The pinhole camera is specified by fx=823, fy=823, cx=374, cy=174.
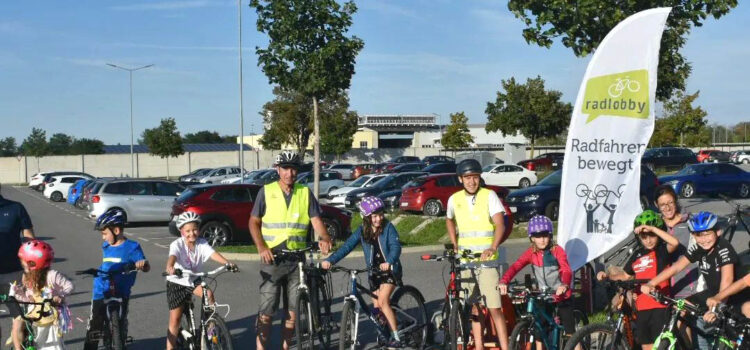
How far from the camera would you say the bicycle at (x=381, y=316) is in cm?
718

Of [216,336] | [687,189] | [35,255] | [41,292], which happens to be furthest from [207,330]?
[687,189]

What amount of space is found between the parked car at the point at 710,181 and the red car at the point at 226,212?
12.5 m

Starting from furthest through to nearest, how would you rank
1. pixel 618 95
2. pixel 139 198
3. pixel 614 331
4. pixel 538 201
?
pixel 139 198 < pixel 538 201 < pixel 618 95 < pixel 614 331

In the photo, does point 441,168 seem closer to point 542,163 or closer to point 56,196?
point 542,163

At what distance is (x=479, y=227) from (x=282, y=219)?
177cm

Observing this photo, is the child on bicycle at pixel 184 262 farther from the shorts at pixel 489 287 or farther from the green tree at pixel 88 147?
the green tree at pixel 88 147

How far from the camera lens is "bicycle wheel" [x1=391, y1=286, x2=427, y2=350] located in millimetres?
7680

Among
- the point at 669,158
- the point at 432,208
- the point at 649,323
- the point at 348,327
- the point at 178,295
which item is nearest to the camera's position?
the point at 649,323

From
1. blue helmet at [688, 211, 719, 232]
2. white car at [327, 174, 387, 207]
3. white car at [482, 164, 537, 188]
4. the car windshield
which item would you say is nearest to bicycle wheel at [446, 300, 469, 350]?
blue helmet at [688, 211, 719, 232]

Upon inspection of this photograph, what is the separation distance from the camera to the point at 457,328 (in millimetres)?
7098

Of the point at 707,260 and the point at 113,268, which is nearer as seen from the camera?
Answer: the point at 707,260

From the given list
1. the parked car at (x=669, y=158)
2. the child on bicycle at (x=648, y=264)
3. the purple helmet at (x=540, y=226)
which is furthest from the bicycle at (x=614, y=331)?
the parked car at (x=669, y=158)

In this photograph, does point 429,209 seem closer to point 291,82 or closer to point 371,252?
point 291,82

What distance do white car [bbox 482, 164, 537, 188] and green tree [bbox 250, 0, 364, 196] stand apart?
944 inches
